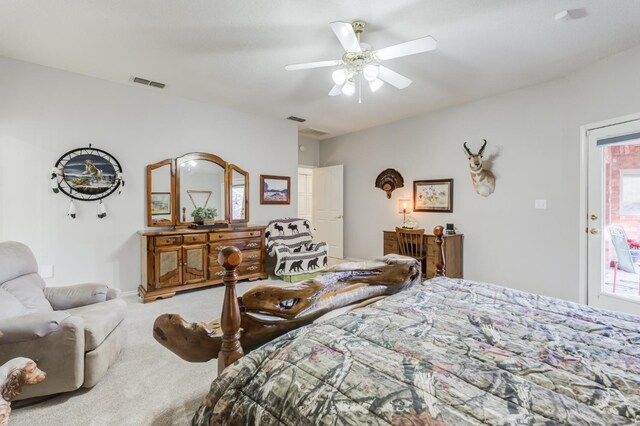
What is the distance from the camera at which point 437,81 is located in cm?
371

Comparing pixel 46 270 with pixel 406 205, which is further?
pixel 406 205

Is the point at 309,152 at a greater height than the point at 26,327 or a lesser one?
greater

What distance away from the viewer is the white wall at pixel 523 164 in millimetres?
3316

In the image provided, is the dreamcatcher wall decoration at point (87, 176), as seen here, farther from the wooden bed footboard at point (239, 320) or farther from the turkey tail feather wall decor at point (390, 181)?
the turkey tail feather wall decor at point (390, 181)

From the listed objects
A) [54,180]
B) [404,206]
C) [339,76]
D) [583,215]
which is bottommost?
[583,215]

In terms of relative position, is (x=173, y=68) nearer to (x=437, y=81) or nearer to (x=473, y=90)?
(x=437, y=81)

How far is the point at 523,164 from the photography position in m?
3.95

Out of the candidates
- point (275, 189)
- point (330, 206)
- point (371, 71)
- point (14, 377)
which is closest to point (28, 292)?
point (14, 377)

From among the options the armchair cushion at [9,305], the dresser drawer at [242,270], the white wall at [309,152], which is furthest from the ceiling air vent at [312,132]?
the armchair cushion at [9,305]

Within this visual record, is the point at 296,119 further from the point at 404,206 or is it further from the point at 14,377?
the point at 14,377

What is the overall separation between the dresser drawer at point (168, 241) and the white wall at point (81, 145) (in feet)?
1.68

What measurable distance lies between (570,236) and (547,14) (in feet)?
8.15

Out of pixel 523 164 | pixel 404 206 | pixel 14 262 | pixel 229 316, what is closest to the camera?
pixel 229 316

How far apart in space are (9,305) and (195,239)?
2.23m
